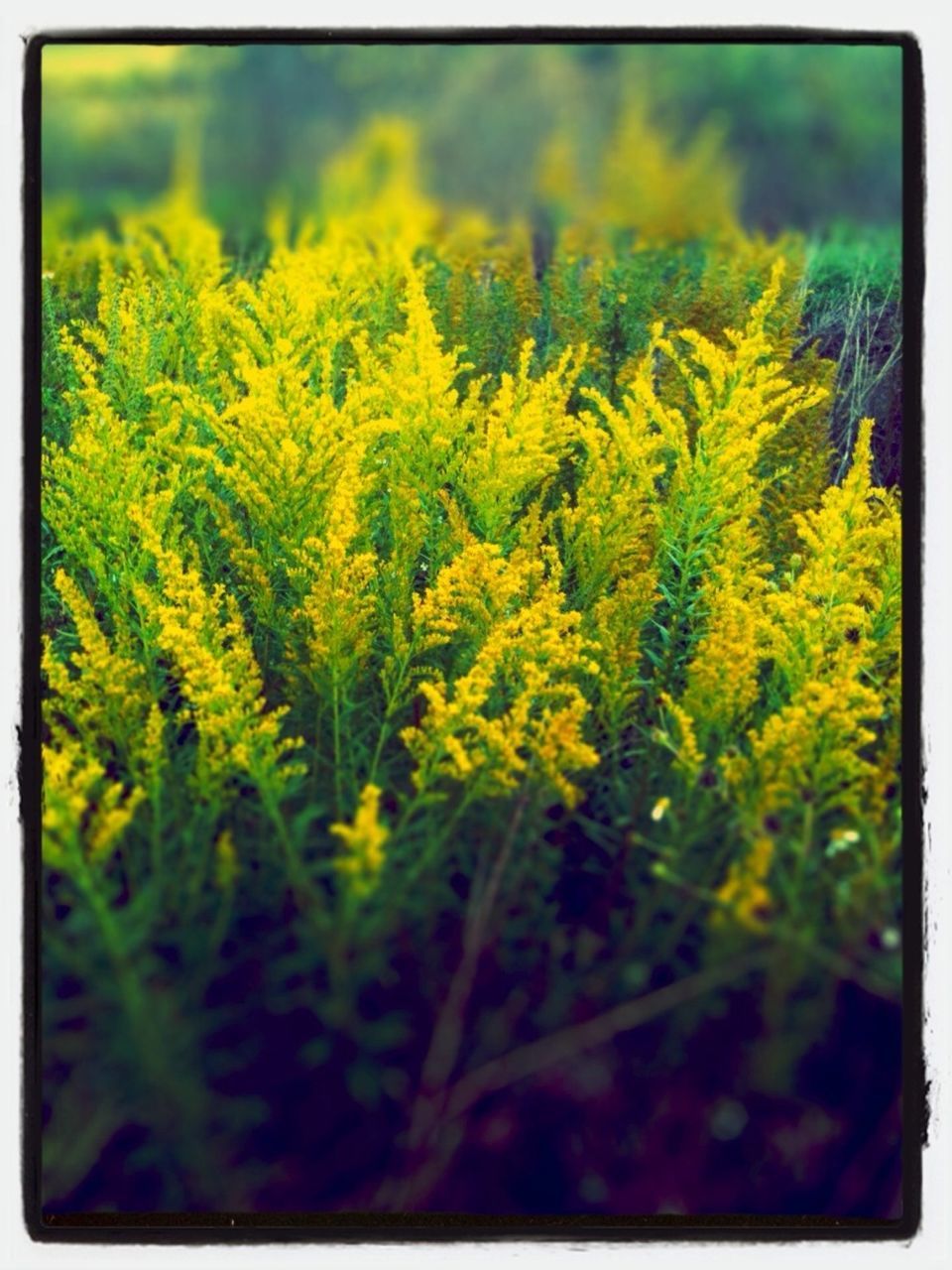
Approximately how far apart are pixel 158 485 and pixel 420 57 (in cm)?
73

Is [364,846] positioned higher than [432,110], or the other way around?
[432,110]

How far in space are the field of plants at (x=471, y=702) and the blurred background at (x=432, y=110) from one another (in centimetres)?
4

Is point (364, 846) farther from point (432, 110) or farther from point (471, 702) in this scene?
point (432, 110)

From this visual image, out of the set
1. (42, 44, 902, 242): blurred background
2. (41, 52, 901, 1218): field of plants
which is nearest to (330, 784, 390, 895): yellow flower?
(41, 52, 901, 1218): field of plants

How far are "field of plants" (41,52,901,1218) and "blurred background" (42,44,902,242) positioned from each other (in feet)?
0.13

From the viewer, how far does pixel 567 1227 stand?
1373mm

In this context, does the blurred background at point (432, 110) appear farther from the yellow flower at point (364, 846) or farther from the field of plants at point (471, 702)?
the yellow flower at point (364, 846)

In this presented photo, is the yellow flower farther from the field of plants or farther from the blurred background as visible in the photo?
the blurred background

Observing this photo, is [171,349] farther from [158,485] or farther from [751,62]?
[751,62]

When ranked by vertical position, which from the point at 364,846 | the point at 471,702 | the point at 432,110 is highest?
the point at 432,110

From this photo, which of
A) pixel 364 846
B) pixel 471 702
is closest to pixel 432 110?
pixel 471 702

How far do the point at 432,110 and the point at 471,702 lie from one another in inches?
33.9

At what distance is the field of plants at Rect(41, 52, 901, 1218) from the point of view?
4.52 ft

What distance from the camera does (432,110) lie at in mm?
1442
